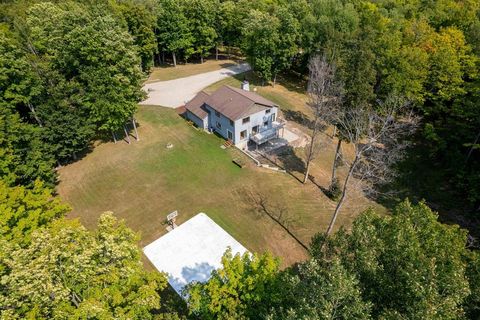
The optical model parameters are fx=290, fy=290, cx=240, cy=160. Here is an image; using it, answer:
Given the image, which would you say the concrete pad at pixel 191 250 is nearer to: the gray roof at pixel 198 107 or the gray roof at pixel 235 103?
the gray roof at pixel 235 103

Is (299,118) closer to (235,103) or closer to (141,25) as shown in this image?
(235,103)

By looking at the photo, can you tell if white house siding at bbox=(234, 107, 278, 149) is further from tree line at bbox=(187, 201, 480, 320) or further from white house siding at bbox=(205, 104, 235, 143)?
tree line at bbox=(187, 201, 480, 320)

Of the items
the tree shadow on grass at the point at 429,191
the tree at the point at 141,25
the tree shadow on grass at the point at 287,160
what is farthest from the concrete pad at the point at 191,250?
the tree at the point at 141,25

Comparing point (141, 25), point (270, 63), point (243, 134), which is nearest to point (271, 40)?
point (270, 63)

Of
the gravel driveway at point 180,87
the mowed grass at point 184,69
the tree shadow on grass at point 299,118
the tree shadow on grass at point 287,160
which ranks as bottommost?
the tree shadow on grass at point 287,160

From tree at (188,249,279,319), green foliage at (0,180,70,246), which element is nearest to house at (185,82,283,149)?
green foliage at (0,180,70,246)

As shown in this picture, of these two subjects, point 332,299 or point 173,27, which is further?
point 173,27
